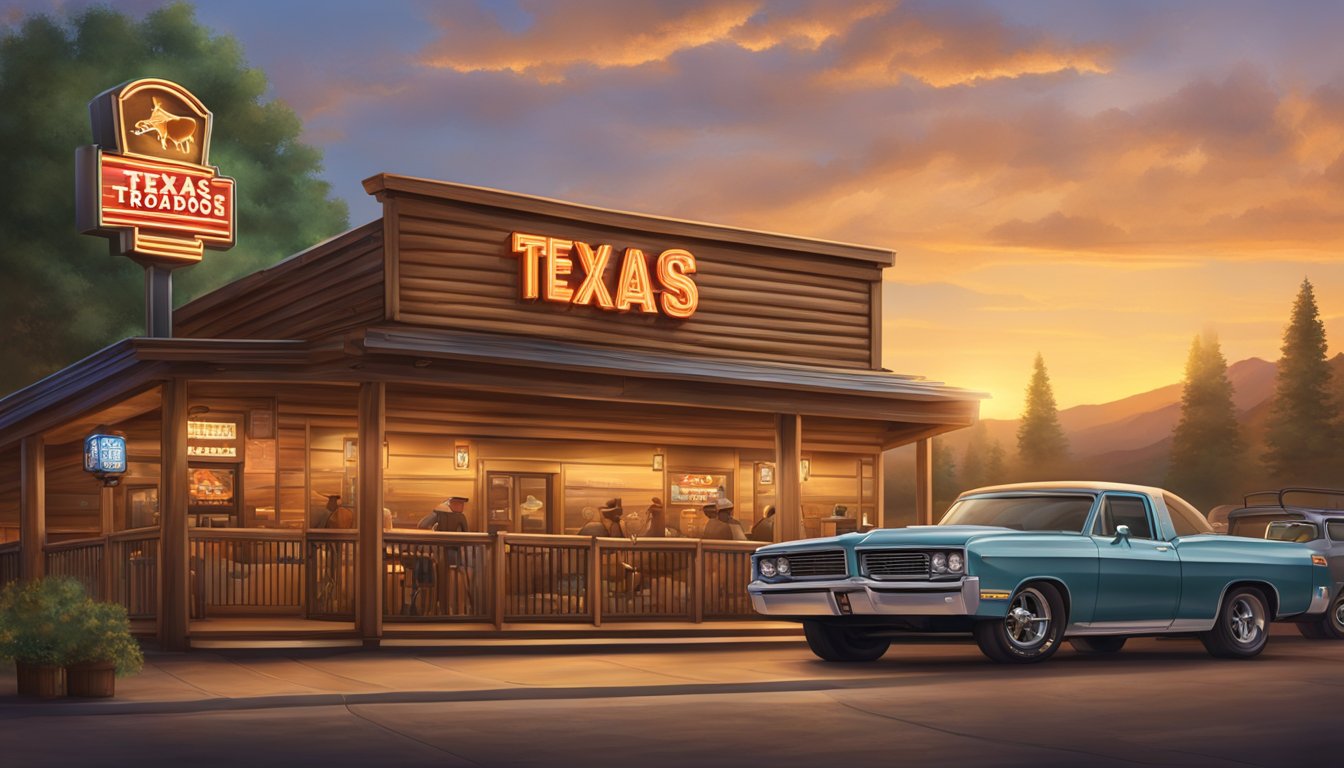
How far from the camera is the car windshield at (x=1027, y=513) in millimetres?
17297

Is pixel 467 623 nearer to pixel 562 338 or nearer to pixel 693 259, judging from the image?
pixel 562 338

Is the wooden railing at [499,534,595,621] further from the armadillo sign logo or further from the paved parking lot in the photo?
the armadillo sign logo

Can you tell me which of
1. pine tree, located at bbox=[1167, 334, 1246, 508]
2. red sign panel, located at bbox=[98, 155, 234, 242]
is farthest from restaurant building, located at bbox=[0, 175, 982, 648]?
pine tree, located at bbox=[1167, 334, 1246, 508]

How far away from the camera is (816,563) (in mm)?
16781

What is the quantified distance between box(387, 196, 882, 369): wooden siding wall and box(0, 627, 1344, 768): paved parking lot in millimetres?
4973

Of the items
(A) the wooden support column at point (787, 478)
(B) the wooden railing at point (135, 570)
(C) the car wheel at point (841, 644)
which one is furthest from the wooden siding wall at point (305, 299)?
(C) the car wheel at point (841, 644)

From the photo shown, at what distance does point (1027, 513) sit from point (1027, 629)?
139cm

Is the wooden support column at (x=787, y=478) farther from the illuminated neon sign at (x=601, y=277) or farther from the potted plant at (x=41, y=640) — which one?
the potted plant at (x=41, y=640)

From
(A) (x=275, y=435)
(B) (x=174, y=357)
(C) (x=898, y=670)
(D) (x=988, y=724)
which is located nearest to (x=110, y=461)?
(A) (x=275, y=435)

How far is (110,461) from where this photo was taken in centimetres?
2170

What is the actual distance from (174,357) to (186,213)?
5.05 meters

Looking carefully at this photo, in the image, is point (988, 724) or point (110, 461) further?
point (110, 461)

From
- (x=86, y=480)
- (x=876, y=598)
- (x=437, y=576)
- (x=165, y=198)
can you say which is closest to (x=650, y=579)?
(x=437, y=576)

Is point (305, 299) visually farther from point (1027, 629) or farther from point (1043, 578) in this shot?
point (1043, 578)
